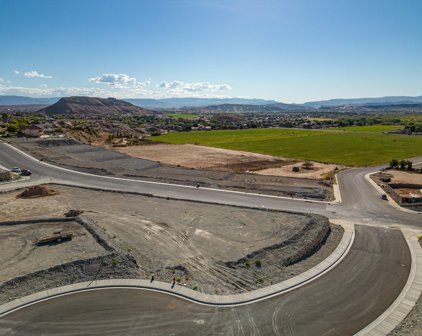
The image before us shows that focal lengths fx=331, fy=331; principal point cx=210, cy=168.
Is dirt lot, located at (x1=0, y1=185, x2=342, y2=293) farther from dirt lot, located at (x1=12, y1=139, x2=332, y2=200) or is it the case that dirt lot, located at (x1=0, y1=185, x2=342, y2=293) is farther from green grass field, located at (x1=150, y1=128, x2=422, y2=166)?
green grass field, located at (x1=150, y1=128, x2=422, y2=166)

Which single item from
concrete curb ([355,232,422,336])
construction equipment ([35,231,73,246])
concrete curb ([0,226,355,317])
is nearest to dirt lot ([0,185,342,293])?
concrete curb ([0,226,355,317])

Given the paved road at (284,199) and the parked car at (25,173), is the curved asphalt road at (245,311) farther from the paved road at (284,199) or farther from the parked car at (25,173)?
the parked car at (25,173)

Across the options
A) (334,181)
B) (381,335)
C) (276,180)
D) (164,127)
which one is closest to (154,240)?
(381,335)

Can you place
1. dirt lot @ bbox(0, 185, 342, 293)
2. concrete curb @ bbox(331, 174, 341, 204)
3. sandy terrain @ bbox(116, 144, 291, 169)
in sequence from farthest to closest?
sandy terrain @ bbox(116, 144, 291, 169) → concrete curb @ bbox(331, 174, 341, 204) → dirt lot @ bbox(0, 185, 342, 293)

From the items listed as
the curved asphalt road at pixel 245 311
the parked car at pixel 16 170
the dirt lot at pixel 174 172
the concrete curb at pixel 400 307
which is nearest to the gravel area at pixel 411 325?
the concrete curb at pixel 400 307

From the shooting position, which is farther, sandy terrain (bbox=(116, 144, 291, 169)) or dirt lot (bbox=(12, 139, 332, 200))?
sandy terrain (bbox=(116, 144, 291, 169))

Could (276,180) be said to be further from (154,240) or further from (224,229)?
(154,240)
